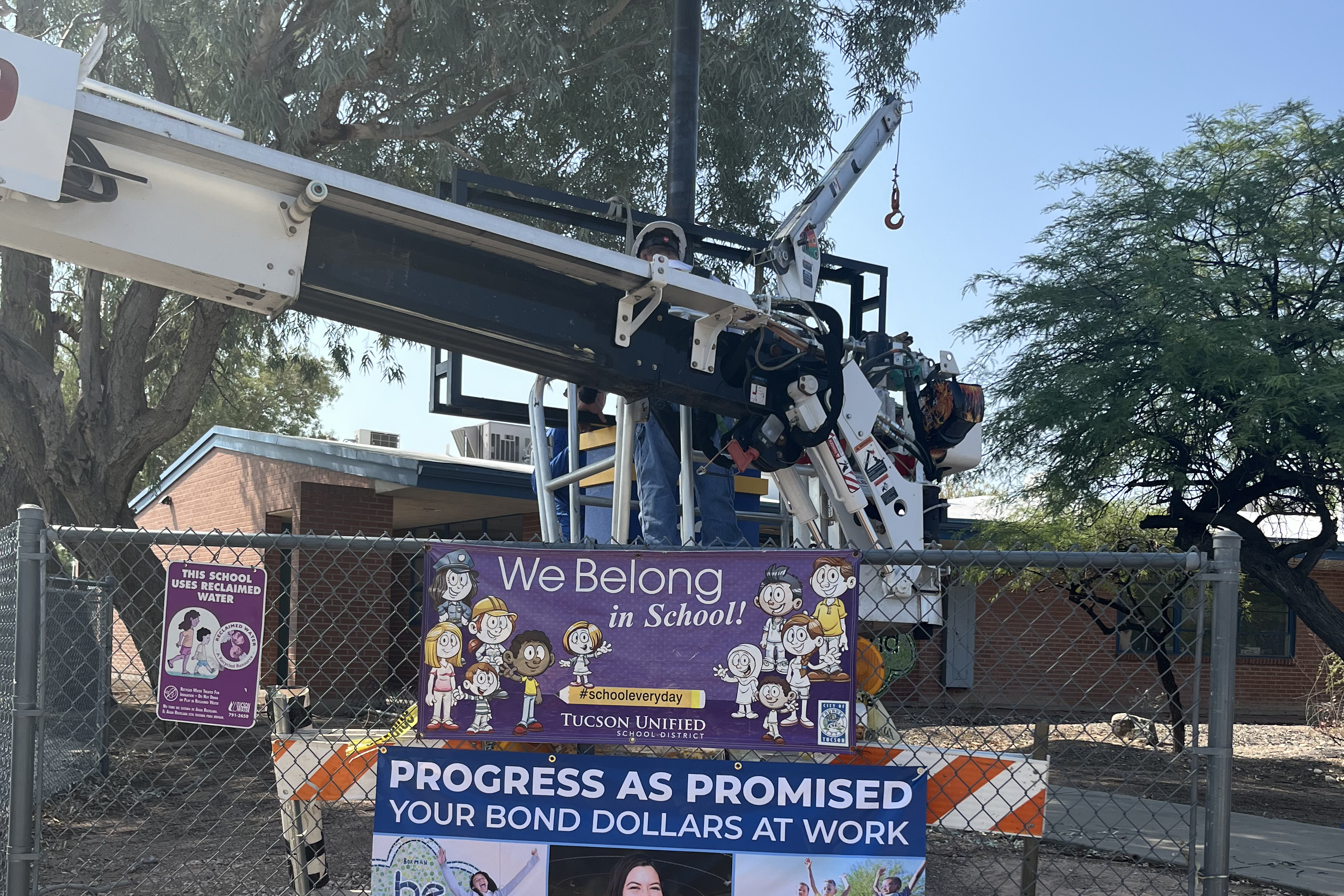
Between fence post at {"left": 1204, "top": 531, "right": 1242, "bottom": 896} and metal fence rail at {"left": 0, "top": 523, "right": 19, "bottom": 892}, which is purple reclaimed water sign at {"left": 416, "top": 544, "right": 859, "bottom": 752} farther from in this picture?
metal fence rail at {"left": 0, "top": 523, "right": 19, "bottom": 892}

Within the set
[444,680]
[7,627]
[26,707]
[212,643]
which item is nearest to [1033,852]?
[444,680]

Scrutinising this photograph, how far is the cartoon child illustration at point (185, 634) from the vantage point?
413 centimetres

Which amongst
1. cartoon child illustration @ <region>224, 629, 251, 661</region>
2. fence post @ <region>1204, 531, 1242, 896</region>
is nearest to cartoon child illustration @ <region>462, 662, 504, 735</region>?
cartoon child illustration @ <region>224, 629, 251, 661</region>

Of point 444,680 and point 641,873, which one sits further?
point 444,680

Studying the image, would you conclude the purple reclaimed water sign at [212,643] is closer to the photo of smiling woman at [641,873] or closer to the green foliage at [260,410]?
the photo of smiling woman at [641,873]

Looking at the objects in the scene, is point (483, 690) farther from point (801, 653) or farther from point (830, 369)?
point (830, 369)

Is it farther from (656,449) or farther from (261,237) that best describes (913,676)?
(261,237)

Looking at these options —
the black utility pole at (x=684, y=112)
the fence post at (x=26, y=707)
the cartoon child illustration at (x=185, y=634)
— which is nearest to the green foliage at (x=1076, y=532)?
the black utility pole at (x=684, y=112)

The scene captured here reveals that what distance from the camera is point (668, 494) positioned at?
6129mm

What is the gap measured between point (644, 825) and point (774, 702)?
0.59m

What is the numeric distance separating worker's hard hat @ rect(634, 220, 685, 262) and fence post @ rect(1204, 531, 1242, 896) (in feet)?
10.0

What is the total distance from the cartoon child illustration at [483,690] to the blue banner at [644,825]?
12 cm

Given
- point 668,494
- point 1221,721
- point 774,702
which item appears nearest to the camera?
point 1221,721

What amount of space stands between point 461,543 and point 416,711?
89 centimetres
